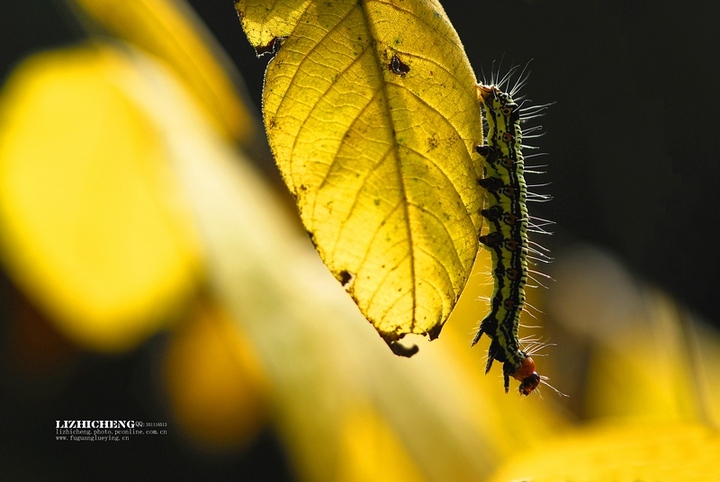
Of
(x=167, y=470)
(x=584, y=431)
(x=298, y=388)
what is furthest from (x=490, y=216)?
(x=167, y=470)

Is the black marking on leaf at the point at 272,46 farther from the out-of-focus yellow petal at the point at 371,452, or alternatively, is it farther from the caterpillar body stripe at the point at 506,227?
the out-of-focus yellow petal at the point at 371,452

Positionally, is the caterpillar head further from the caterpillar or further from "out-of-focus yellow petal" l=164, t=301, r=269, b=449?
"out-of-focus yellow petal" l=164, t=301, r=269, b=449

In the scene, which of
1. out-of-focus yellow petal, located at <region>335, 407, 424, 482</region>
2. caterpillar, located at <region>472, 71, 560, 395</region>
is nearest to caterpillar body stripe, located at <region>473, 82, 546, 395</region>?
caterpillar, located at <region>472, 71, 560, 395</region>

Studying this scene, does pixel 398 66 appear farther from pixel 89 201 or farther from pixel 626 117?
pixel 626 117

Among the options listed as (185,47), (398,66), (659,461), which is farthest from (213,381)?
(398,66)

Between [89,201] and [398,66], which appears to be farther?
[89,201]

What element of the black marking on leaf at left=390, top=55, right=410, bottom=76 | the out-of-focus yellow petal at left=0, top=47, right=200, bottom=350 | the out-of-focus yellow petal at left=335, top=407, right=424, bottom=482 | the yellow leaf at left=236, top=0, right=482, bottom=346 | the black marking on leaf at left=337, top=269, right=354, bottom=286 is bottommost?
the out-of-focus yellow petal at left=335, top=407, right=424, bottom=482

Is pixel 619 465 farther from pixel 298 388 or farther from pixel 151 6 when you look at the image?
pixel 151 6
